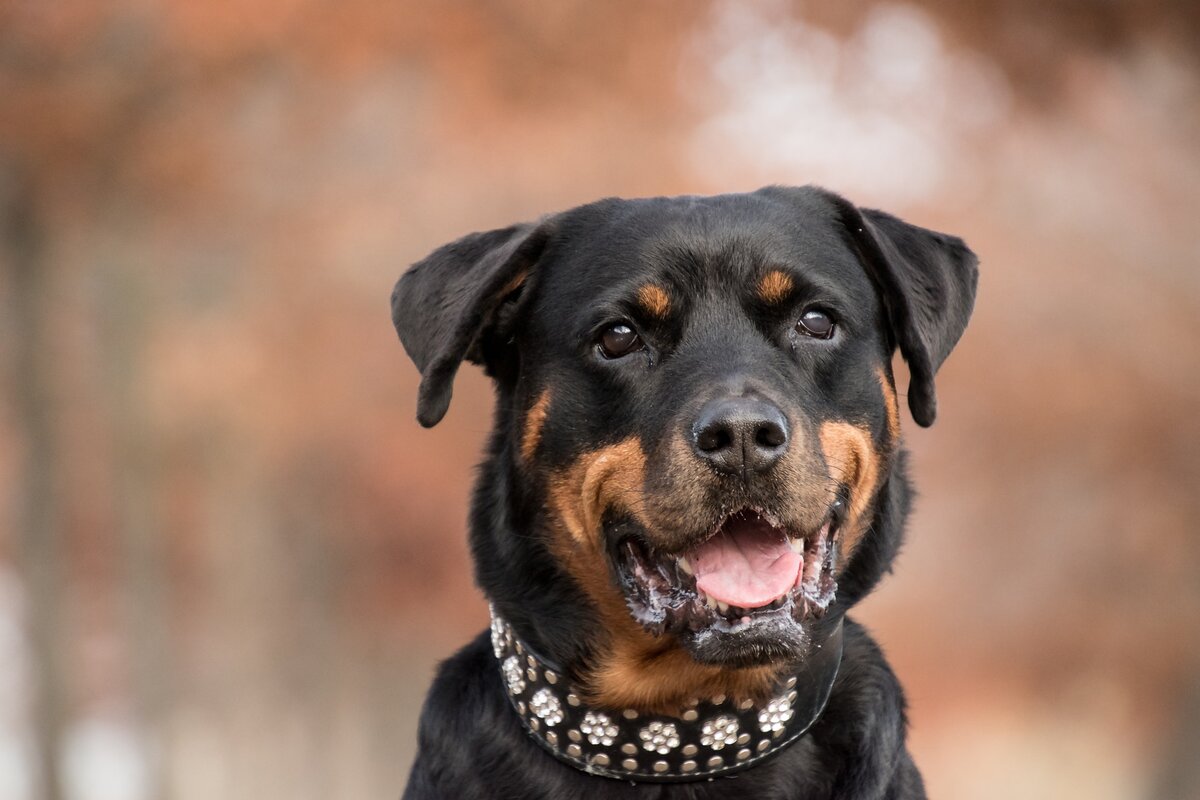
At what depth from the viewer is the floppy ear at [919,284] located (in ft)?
10.6

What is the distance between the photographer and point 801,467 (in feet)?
9.32

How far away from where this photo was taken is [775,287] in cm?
317

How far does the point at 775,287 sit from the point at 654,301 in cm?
29

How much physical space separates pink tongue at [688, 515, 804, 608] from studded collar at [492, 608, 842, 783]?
0.57ft

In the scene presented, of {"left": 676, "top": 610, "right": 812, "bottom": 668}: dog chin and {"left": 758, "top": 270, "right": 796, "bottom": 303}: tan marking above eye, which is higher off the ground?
{"left": 758, "top": 270, "right": 796, "bottom": 303}: tan marking above eye

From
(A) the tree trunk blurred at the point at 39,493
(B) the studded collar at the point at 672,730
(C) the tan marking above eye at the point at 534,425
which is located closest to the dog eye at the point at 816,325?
(C) the tan marking above eye at the point at 534,425

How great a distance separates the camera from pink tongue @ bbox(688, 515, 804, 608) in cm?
287

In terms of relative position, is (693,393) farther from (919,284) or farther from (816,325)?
(919,284)

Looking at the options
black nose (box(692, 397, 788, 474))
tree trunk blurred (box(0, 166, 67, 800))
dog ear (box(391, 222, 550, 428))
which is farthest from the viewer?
Result: tree trunk blurred (box(0, 166, 67, 800))

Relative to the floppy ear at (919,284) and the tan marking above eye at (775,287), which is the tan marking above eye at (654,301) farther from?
the floppy ear at (919,284)

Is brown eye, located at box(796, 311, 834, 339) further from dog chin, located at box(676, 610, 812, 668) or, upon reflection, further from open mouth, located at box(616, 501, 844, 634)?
dog chin, located at box(676, 610, 812, 668)

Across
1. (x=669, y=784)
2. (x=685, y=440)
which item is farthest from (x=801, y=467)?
(x=669, y=784)

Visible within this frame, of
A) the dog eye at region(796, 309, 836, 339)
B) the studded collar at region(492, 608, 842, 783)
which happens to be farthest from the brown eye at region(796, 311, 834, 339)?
the studded collar at region(492, 608, 842, 783)

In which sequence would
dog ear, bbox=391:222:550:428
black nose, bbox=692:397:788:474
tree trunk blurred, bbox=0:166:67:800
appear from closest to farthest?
black nose, bbox=692:397:788:474 < dog ear, bbox=391:222:550:428 < tree trunk blurred, bbox=0:166:67:800
